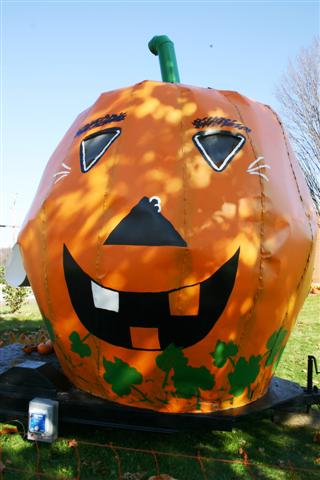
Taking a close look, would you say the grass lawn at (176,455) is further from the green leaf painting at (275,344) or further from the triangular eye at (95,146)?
the triangular eye at (95,146)

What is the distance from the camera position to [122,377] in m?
4.18

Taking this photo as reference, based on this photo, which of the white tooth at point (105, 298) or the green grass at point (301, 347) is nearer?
the white tooth at point (105, 298)

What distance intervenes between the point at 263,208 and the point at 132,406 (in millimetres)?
2117

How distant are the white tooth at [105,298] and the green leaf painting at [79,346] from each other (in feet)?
1.23

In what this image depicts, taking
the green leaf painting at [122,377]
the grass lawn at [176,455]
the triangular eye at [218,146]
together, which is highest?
the triangular eye at [218,146]

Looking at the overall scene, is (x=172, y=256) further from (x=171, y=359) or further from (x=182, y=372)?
(x=182, y=372)

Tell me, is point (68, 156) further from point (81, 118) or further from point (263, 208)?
point (263, 208)

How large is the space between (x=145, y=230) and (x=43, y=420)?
1860mm

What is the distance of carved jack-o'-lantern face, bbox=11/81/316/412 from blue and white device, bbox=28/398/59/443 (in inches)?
18.5

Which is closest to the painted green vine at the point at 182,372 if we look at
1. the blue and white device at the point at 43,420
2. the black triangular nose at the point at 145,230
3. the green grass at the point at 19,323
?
the blue and white device at the point at 43,420

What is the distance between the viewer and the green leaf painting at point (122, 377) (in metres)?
4.14

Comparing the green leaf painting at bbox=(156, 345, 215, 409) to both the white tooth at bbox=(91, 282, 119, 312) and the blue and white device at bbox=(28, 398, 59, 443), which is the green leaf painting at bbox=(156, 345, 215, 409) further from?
the blue and white device at bbox=(28, 398, 59, 443)

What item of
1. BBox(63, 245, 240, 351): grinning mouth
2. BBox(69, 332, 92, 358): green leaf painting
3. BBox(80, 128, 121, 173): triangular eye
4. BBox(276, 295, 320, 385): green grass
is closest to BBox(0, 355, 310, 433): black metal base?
BBox(69, 332, 92, 358): green leaf painting

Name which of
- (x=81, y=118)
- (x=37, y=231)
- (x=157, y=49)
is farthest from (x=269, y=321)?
(x=157, y=49)
